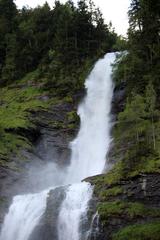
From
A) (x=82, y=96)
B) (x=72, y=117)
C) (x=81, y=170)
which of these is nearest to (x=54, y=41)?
(x=82, y=96)

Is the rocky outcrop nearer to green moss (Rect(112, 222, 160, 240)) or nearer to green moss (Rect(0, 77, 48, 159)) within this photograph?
green moss (Rect(112, 222, 160, 240))

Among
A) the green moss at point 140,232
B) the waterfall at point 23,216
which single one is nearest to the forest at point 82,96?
the green moss at point 140,232

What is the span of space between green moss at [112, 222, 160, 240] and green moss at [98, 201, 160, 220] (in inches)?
A: 33.7

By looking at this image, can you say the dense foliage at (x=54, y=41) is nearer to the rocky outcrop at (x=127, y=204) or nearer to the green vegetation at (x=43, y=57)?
the green vegetation at (x=43, y=57)

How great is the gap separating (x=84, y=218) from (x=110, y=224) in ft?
7.68

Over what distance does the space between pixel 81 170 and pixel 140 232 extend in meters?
15.7

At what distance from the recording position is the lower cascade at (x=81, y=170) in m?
31.1

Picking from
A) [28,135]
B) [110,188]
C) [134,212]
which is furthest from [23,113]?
[134,212]

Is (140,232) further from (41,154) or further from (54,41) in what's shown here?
(54,41)

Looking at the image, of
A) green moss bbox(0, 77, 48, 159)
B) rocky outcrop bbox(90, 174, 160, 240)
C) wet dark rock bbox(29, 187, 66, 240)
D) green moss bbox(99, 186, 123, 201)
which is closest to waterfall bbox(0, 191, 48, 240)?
wet dark rock bbox(29, 187, 66, 240)

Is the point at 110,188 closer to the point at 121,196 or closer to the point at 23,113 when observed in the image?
the point at 121,196

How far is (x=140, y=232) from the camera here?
26.8 metres

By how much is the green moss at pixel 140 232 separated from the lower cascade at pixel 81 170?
111 inches

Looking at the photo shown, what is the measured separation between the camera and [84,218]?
98.9 ft
